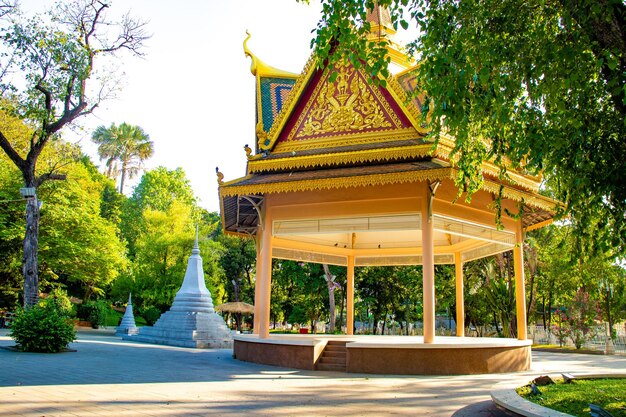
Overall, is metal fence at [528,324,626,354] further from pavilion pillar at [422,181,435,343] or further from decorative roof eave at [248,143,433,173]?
decorative roof eave at [248,143,433,173]

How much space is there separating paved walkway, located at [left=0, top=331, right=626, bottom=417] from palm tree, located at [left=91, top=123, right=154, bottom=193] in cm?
5463

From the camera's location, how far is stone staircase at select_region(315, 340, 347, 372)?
12.5 metres

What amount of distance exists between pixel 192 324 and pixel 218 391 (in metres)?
15.6

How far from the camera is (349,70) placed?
529 inches

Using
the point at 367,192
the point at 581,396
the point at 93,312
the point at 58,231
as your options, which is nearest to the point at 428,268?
the point at 367,192

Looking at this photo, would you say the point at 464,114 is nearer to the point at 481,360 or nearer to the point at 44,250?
the point at 481,360

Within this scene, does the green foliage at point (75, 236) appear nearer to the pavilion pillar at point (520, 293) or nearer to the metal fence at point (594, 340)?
the pavilion pillar at point (520, 293)

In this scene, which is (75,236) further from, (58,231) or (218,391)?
(218,391)

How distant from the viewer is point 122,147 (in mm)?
64312

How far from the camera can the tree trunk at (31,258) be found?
55.3 feet

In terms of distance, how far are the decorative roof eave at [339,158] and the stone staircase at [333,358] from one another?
15.4 feet

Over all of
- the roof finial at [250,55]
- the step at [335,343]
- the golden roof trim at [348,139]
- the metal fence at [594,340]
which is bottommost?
the metal fence at [594,340]

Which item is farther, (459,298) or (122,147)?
(122,147)

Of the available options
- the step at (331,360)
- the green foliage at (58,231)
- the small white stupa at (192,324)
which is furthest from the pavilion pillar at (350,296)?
the green foliage at (58,231)
